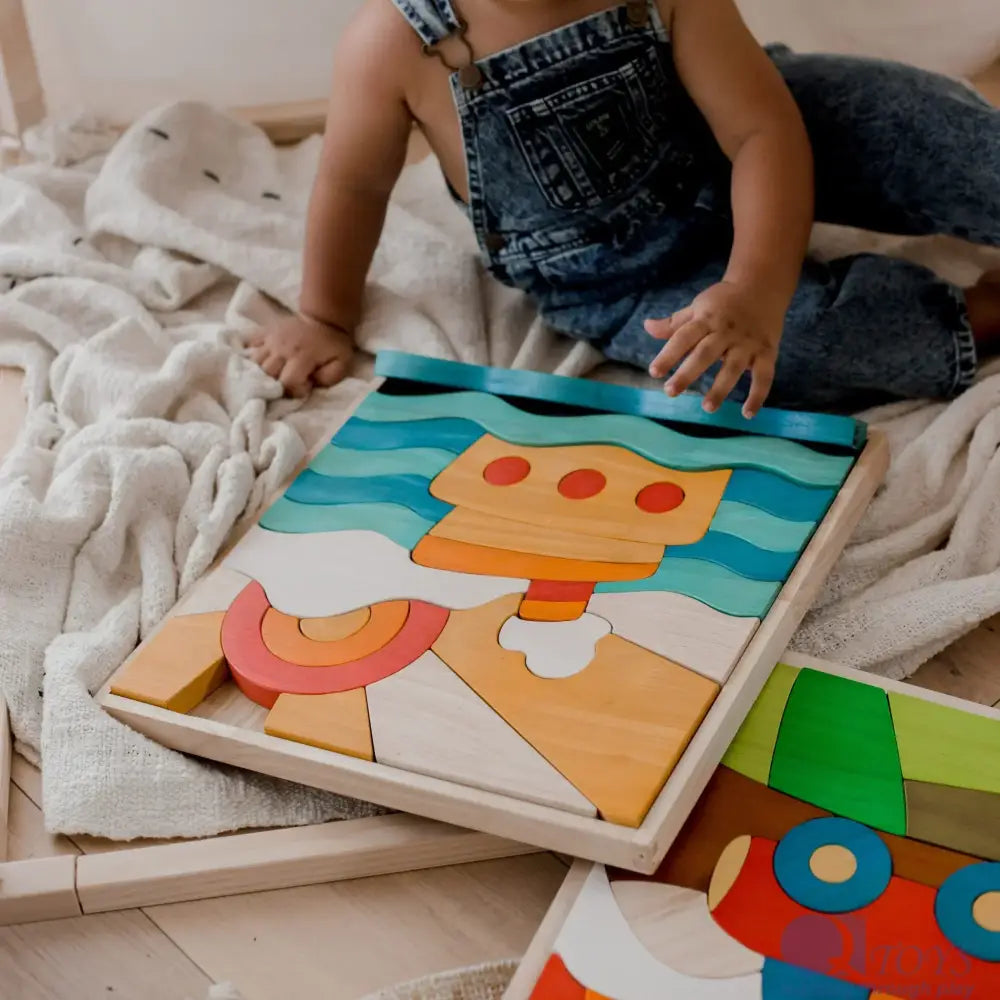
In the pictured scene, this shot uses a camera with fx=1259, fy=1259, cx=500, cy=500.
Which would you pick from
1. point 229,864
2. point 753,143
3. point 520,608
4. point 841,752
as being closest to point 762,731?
point 841,752

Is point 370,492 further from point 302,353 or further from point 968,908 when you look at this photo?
point 968,908

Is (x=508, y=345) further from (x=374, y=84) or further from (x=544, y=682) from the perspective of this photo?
(x=544, y=682)

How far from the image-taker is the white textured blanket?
0.70 meters

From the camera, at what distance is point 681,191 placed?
95cm

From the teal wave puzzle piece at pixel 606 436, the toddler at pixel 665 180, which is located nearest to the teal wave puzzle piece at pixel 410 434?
the teal wave puzzle piece at pixel 606 436

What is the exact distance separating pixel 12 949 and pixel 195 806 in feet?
0.37

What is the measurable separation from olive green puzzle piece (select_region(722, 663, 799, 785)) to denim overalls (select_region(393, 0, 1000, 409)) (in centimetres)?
29

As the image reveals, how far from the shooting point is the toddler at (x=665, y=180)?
2.84 feet

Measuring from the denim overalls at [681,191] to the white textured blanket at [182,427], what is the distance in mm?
47

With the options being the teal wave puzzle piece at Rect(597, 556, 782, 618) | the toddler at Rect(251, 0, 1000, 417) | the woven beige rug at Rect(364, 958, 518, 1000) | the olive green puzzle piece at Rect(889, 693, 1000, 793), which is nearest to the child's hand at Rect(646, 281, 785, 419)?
the toddler at Rect(251, 0, 1000, 417)

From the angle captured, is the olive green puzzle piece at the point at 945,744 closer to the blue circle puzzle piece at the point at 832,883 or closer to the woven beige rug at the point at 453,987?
the blue circle puzzle piece at the point at 832,883

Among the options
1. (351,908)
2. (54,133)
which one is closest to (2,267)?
(54,133)

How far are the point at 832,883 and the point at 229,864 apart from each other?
0.98 ft

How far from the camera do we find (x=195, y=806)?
672 mm
